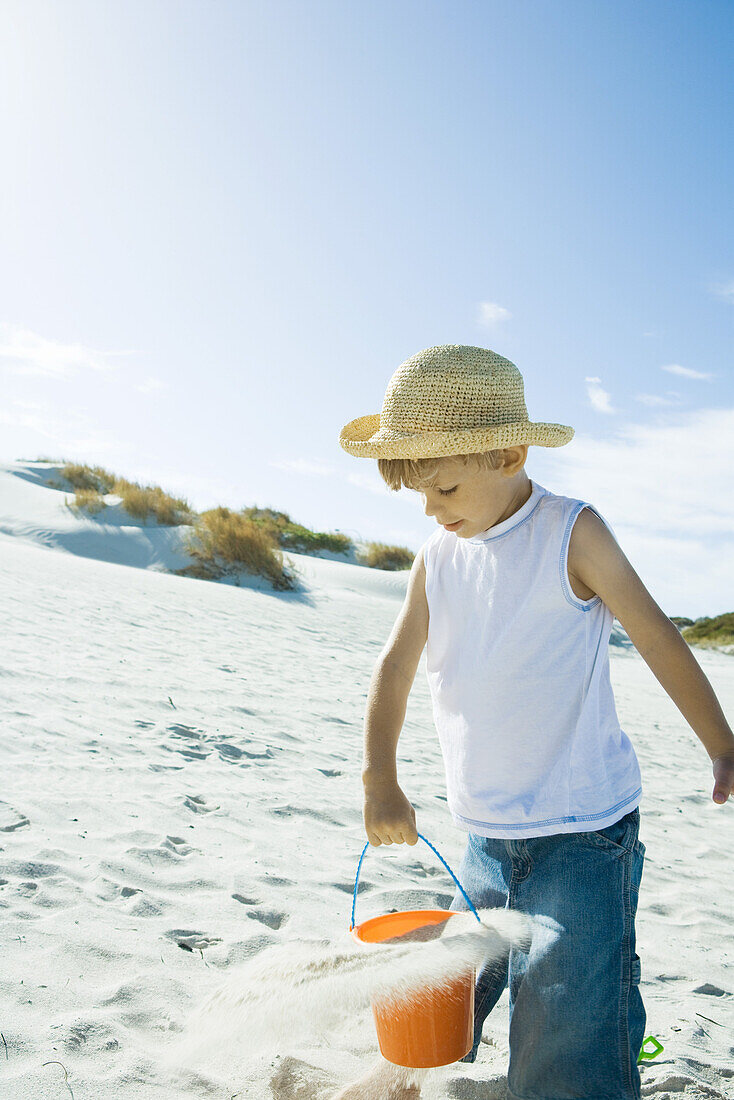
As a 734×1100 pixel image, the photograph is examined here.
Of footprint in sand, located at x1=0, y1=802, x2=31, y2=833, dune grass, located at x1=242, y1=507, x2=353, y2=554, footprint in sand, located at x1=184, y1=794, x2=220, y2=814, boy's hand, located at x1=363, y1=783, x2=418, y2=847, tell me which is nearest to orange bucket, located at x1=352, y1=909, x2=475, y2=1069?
boy's hand, located at x1=363, y1=783, x2=418, y2=847

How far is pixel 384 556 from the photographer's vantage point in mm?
18344

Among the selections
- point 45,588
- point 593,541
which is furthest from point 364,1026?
point 45,588

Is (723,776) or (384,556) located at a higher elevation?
(384,556)

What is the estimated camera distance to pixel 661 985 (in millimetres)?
2607

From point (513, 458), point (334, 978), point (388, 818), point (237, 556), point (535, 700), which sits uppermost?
point (513, 458)

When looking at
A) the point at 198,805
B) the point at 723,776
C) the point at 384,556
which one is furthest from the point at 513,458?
the point at 384,556

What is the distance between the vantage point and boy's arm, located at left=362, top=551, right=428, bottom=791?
198 centimetres

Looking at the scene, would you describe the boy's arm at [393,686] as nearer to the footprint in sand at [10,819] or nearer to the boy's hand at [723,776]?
the boy's hand at [723,776]

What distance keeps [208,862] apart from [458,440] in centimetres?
187

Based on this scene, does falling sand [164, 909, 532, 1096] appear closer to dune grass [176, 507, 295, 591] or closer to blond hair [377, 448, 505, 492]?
blond hair [377, 448, 505, 492]

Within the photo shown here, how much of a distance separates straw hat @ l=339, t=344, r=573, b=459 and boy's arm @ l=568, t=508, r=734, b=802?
0.87ft

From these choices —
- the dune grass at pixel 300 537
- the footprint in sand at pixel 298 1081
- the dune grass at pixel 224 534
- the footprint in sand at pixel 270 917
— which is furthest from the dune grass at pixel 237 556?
the footprint in sand at pixel 298 1081

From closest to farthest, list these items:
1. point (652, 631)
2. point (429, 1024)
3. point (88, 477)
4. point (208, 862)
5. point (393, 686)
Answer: point (429, 1024)
point (652, 631)
point (393, 686)
point (208, 862)
point (88, 477)

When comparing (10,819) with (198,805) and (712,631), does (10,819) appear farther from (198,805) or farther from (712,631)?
(712,631)
